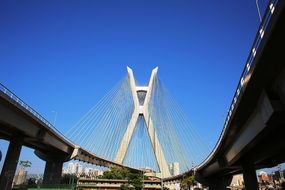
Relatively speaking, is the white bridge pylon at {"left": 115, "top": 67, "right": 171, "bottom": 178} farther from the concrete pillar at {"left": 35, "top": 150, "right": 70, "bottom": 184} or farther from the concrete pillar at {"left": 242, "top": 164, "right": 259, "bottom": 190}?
the concrete pillar at {"left": 242, "top": 164, "right": 259, "bottom": 190}

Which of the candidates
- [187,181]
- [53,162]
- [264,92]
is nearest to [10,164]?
[53,162]

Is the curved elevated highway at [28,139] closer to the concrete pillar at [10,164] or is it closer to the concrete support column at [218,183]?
the concrete pillar at [10,164]

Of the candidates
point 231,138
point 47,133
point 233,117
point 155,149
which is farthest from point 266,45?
point 155,149

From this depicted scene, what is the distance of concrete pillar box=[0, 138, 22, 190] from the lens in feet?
111

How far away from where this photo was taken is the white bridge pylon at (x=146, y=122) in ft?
202

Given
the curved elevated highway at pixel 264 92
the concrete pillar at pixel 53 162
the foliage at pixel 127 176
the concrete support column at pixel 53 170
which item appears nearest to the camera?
the curved elevated highway at pixel 264 92

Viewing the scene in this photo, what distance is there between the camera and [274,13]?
11.8 meters

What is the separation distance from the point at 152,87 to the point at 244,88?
49291 millimetres

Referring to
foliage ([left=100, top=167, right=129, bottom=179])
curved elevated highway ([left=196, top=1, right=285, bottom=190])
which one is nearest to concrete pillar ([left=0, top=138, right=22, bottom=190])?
curved elevated highway ([left=196, top=1, right=285, bottom=190])

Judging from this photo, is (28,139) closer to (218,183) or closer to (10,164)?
(10,164)

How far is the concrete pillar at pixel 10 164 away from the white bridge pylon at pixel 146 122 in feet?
90.9

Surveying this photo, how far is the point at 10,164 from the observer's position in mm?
35312

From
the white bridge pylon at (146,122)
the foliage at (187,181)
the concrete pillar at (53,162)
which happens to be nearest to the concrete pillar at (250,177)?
the white bridge pylon at (146,122)

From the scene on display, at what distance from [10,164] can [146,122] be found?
32564mm
